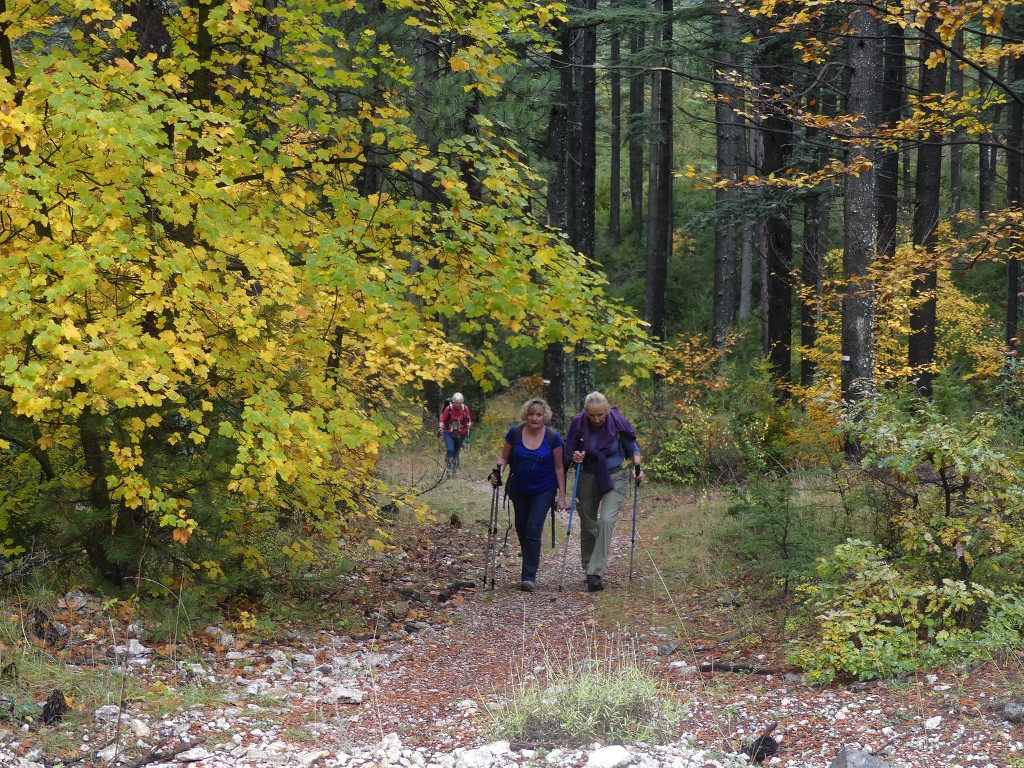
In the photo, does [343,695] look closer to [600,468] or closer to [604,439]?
[600,468]

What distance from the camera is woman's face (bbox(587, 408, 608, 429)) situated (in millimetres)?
8578

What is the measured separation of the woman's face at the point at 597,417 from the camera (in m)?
8.58

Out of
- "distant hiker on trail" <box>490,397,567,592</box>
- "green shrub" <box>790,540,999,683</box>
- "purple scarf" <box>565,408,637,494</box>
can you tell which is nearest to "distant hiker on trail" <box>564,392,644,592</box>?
"purple scarf" <box>565,408,637,494</box>

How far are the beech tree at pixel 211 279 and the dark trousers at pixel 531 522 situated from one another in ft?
5.52

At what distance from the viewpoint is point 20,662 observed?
509 centimetres

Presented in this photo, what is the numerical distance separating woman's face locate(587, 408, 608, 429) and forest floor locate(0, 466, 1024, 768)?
1619 millimetres

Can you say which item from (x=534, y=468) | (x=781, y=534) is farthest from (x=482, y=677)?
(x=781, y=534)

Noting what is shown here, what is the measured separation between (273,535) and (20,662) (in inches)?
132

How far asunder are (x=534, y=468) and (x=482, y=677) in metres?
2.67

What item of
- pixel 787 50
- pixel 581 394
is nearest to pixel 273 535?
pixel 581 394

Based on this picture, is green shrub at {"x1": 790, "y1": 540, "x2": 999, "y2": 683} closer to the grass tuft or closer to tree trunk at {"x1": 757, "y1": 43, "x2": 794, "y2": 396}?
the grass tuft

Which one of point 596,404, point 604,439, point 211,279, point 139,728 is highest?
point 211,279

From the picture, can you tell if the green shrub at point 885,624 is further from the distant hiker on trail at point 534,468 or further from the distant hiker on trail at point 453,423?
the distant hiker on trail at point 453,423

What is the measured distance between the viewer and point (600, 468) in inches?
341
